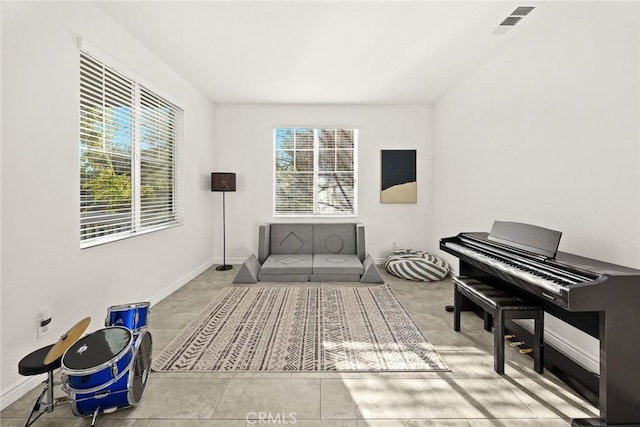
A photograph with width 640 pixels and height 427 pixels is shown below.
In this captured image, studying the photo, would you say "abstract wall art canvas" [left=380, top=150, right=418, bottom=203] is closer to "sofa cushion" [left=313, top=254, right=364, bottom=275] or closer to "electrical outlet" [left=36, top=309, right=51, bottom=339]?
"sofa cushion" [left=313, top=254, right=364, bottom=275]

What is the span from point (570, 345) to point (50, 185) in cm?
377

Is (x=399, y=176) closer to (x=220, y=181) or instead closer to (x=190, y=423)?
(x=220, y=181)

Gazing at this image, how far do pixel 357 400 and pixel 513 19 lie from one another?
10.3ft

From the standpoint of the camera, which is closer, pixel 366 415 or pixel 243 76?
pixel 366 415

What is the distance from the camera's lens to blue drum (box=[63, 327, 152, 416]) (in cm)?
158

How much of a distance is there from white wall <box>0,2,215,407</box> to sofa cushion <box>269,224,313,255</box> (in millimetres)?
2347

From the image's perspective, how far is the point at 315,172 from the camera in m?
5.51

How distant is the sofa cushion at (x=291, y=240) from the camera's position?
517 centimetres

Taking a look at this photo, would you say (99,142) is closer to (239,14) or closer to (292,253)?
(239,14)

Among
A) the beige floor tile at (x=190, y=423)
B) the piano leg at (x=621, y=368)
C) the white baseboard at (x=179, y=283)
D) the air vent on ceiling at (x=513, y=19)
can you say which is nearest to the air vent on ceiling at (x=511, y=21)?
the air vent on ceiling at (x=513, y=19)

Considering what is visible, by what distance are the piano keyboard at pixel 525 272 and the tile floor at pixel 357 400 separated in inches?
27.7

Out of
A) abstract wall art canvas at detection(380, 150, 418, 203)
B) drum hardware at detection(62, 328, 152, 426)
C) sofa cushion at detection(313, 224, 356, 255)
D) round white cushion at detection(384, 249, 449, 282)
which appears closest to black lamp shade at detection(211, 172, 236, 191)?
sofa cushion at detection(313, 224, 356, 255)

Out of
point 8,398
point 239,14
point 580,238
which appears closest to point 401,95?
point 239,14

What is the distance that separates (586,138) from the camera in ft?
7.31
